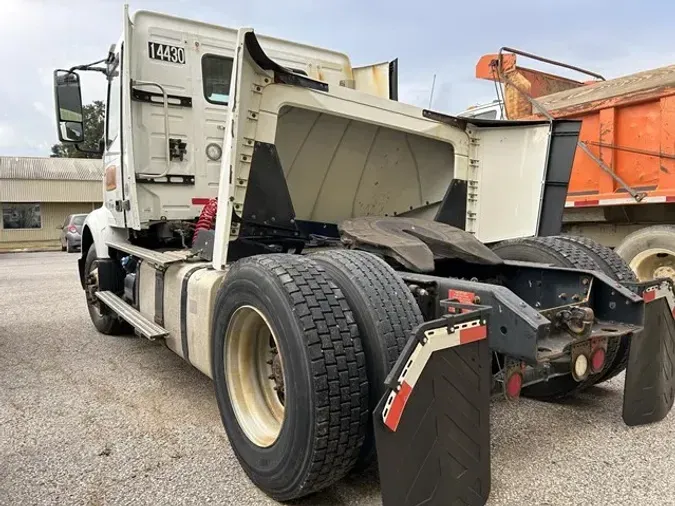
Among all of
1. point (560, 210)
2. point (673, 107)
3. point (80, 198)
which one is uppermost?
point (673, 107)

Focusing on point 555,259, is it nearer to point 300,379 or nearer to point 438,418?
point 438,418

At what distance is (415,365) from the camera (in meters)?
2.03

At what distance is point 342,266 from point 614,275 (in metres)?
1.88

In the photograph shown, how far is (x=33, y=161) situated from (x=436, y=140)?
3527 cm

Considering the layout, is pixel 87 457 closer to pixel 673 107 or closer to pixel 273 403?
pixel 273 403

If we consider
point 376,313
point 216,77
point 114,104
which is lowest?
point 376,313

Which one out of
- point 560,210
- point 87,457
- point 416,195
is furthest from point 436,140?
point 87,457

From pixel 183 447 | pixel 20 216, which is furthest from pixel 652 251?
pixel 20 216

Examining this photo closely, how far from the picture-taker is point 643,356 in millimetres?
2965

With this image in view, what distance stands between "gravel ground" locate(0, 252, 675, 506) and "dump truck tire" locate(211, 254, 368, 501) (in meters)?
0.23

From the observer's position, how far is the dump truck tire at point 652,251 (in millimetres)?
6211

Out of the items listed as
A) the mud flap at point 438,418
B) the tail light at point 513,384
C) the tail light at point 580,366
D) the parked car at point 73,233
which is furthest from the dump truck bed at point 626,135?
the parked car at point 73,233

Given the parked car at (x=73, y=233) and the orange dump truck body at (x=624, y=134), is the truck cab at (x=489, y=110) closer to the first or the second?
the orange dump truck body at (x=624, y=134)

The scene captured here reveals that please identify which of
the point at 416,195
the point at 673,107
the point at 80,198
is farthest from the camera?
the point at 80,198
